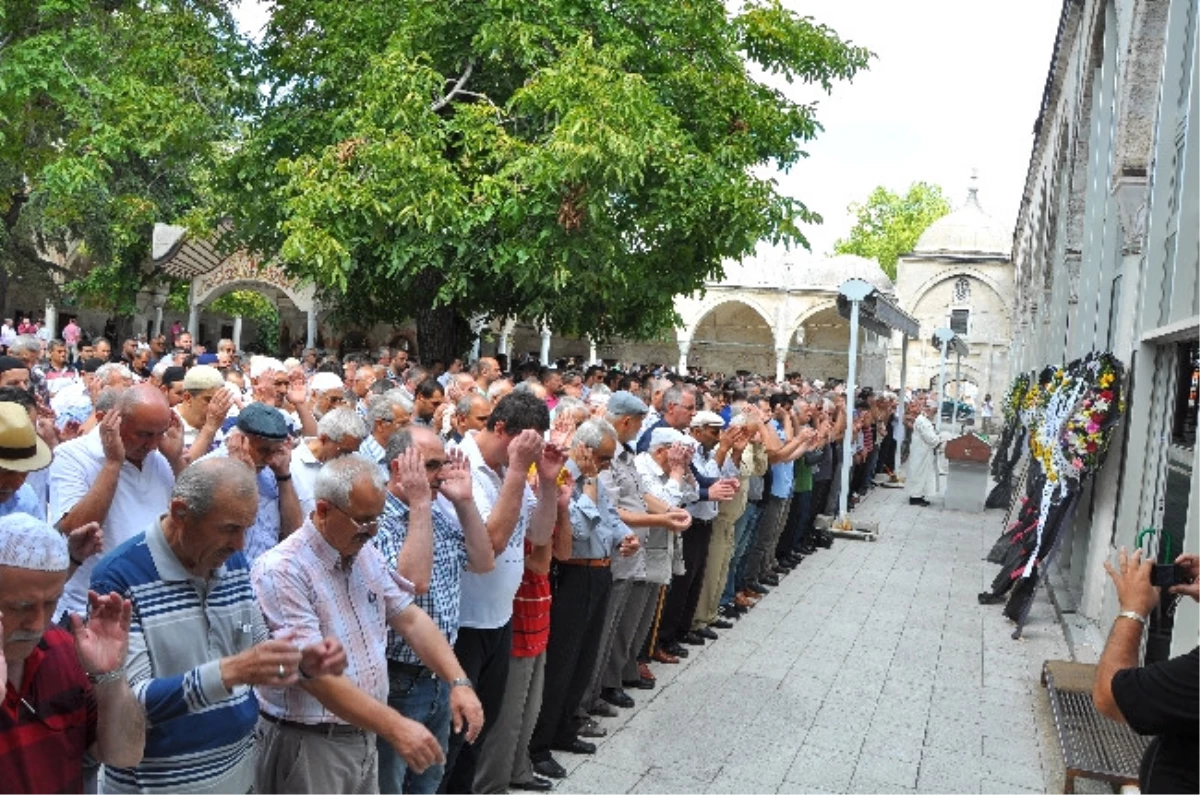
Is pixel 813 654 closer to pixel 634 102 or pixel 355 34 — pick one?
pixel 634 102

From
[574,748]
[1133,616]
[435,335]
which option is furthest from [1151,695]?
[435,335]

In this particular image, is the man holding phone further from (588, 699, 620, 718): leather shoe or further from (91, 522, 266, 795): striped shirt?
(588, 699, 620, 718): leather shoe

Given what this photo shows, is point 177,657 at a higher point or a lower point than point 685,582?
higher

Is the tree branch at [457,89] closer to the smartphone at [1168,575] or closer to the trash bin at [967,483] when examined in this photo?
the trash bin at [967,483]

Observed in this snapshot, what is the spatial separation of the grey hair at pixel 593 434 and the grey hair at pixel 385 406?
3.04 ft

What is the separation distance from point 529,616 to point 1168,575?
9.37ft

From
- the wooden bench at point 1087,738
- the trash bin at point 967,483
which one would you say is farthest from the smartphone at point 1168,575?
the trash bin at point 967,483

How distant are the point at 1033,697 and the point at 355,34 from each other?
1051 cm

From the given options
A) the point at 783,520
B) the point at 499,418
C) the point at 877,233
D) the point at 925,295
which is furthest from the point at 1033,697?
the point at 877,233

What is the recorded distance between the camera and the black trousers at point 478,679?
17.0 ft

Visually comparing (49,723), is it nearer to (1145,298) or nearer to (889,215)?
(1145,298)

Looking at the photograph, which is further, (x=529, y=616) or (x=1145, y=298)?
(x=1145, y=298)

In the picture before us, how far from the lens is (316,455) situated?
5523mm

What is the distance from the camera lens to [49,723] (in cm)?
274
